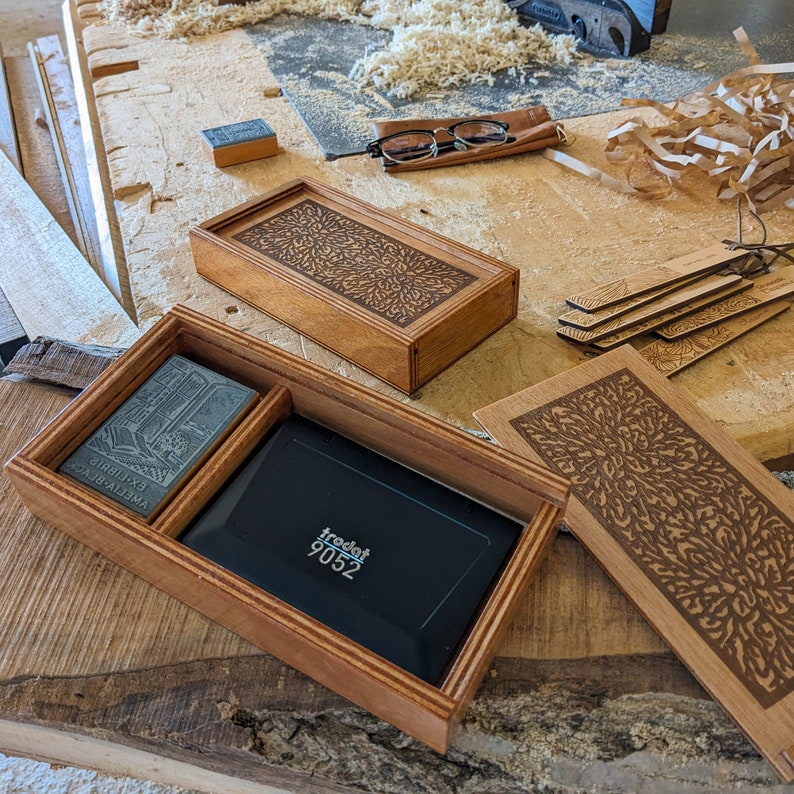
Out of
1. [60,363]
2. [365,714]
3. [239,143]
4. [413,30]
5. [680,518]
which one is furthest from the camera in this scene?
[413,30]

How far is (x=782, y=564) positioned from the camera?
78 cm

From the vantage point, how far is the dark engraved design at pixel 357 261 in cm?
108

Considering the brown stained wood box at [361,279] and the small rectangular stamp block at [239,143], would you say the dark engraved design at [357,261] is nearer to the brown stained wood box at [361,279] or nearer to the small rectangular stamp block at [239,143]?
the brown stained wood box at [361,279]

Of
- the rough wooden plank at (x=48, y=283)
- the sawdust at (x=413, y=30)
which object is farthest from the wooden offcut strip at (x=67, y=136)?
the sawdust at (x=413, y=30)

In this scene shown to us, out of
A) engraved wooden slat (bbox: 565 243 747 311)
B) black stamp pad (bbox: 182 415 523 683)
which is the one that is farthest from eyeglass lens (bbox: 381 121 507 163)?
black stamp pad (bbox: 182 415 523 683)

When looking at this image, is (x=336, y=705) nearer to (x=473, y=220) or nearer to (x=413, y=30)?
(x=473, y=220)

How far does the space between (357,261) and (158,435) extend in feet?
1.51

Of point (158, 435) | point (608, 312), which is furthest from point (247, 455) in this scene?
point (608, 312)

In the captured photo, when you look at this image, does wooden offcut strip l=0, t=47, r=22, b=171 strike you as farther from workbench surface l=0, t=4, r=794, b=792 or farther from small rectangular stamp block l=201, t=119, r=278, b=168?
workbench surface l=0, t=4, r=794, b=792

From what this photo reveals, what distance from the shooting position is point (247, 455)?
2.76 ft

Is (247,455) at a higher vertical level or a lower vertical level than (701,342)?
higher

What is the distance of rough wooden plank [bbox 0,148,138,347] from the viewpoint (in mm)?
1258

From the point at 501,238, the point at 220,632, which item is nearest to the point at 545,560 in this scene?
the point at 220,632

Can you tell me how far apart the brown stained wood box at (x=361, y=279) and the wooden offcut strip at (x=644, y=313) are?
110 millimetres
